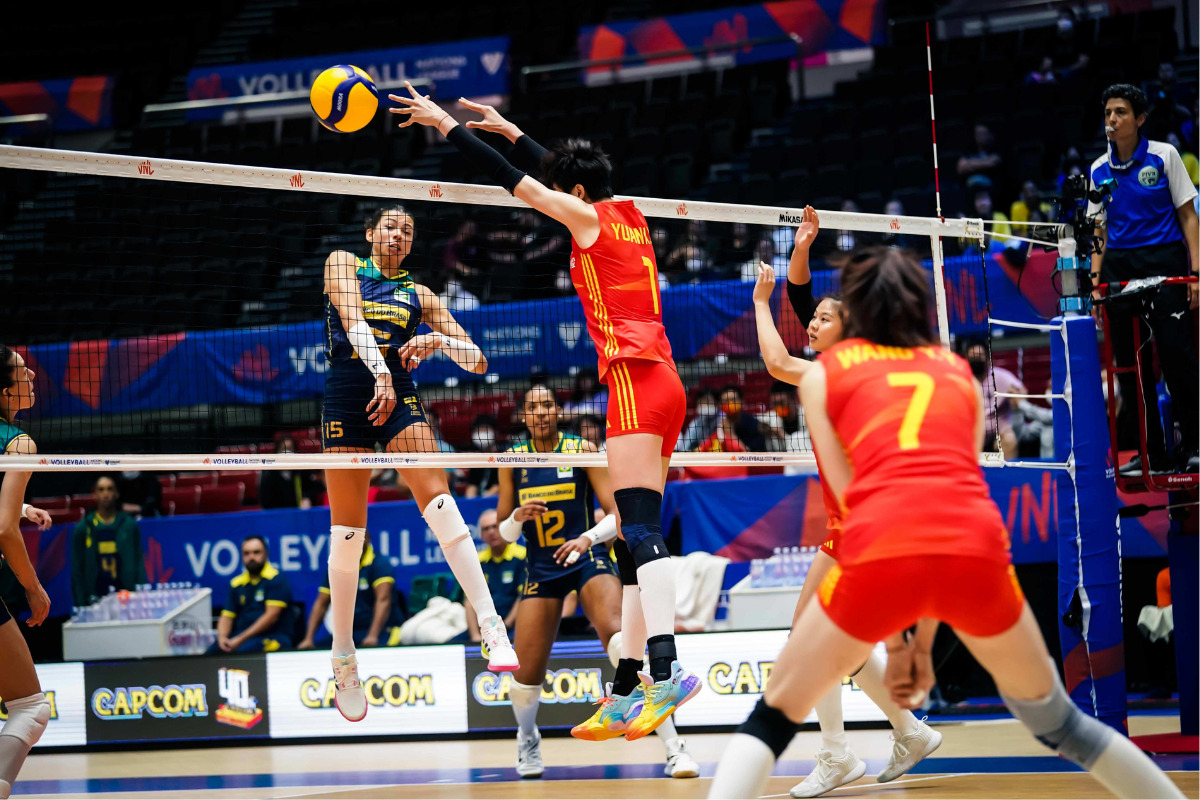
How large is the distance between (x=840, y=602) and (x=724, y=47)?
56.1 ft

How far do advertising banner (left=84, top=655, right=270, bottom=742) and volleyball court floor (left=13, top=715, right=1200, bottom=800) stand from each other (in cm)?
22

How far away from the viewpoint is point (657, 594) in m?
5.28

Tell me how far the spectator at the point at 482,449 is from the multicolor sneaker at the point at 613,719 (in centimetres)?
530

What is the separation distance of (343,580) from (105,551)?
20.5ft

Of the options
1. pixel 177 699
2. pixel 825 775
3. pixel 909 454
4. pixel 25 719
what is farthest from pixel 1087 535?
pixel 177 699

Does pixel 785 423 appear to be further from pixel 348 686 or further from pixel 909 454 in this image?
pixel 909 454

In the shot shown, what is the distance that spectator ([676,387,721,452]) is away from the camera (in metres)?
10.9

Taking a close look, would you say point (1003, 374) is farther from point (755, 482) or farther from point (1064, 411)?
point (1064, 411)

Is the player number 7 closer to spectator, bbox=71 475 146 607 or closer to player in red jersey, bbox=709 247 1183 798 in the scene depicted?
player in red jersey, bbox=709 247 1183 798

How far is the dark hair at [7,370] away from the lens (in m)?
6.05

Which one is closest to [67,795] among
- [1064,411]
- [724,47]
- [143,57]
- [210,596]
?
[210,596]

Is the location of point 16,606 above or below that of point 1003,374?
below

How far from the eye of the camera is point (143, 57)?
24.0 meters

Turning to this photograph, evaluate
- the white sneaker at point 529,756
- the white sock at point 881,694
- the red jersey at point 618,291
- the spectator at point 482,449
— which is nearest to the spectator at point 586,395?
the spectator at point 482,449
